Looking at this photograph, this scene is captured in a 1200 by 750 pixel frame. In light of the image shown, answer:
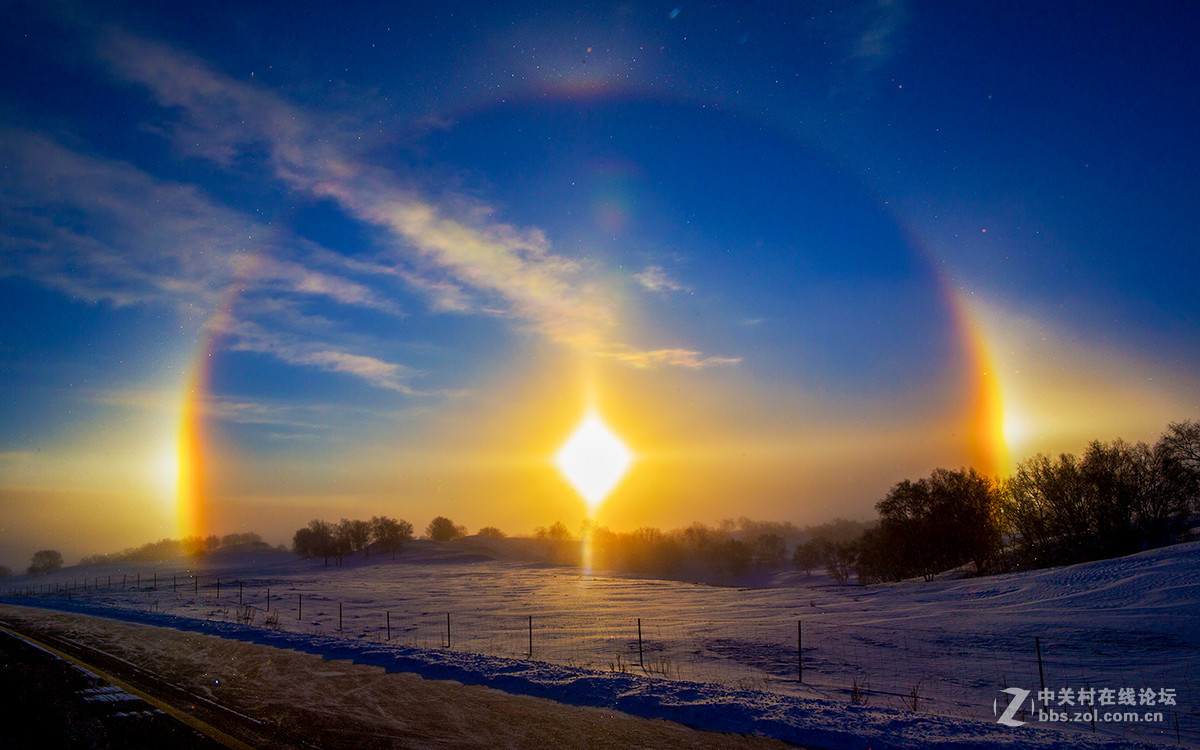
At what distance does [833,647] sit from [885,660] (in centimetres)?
215

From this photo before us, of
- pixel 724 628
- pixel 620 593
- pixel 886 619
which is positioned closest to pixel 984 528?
pixel 620 593

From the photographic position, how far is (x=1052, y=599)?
1209 inches

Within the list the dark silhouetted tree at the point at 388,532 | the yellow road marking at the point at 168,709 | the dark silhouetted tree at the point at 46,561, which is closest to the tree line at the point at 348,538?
the dark silhouetted tree at the point at 388,532

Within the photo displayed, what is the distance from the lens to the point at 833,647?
22359mm

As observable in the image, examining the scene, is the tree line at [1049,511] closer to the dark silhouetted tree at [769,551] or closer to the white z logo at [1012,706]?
the white z logo at [1012,706]

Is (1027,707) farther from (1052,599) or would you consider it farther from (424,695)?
(1052,599)

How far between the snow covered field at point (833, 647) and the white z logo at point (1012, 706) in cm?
23

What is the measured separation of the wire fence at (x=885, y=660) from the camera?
13451 mm

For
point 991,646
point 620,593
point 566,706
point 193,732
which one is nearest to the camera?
point 193,732

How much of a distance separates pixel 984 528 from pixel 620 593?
42846 millimetres

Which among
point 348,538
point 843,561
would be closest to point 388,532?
point 348,538

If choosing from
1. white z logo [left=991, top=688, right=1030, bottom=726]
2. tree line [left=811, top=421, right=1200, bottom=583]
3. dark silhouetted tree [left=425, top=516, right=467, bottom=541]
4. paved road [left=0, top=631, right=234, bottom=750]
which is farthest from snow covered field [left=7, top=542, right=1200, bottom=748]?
dark silhouetted tree [left=425, top=516, right=467, bottom=541]

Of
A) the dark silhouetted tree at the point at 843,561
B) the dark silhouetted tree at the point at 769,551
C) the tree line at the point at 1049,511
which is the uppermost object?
the tree line at the point at 1049,511

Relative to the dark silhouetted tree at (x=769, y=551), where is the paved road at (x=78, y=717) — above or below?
A: above
